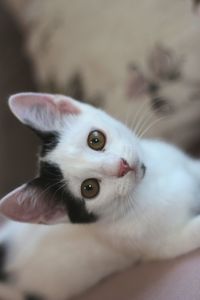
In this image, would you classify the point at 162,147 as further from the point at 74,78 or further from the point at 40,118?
the point at 74,78

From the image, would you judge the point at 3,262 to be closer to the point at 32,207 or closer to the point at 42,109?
the point at 32,207

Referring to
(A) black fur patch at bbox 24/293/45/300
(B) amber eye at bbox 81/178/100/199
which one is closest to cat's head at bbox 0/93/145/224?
(B) amber eye at bbox 81/178/100/199

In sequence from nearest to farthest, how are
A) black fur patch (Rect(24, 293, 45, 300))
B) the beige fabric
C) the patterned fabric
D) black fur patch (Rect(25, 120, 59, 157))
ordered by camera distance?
the beige fabric → black fur patch (Rect(25, 120, 59, 157)) → black fur patch (Rect(24, 293, 45, 300)) → the patterned fabric

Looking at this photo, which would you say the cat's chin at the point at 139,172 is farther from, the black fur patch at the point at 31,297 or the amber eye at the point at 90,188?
the black fur patch at the point at 31,297

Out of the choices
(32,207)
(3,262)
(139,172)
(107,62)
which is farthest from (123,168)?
(107,62)

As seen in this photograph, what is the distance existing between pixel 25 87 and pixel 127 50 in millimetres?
462

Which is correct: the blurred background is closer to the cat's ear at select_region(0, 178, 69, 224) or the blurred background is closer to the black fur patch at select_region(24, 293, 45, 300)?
the cat's ear at select_region(0, 178, 69, 224)

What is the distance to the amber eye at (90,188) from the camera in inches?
40.0

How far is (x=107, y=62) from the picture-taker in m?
1.47

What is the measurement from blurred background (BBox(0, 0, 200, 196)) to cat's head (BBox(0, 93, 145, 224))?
18 centimetres

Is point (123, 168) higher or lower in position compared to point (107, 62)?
lower

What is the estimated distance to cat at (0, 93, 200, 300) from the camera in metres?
1.01

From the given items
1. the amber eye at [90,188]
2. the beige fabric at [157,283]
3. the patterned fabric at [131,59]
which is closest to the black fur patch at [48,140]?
the amber eye at [90,188]

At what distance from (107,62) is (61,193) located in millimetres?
556
